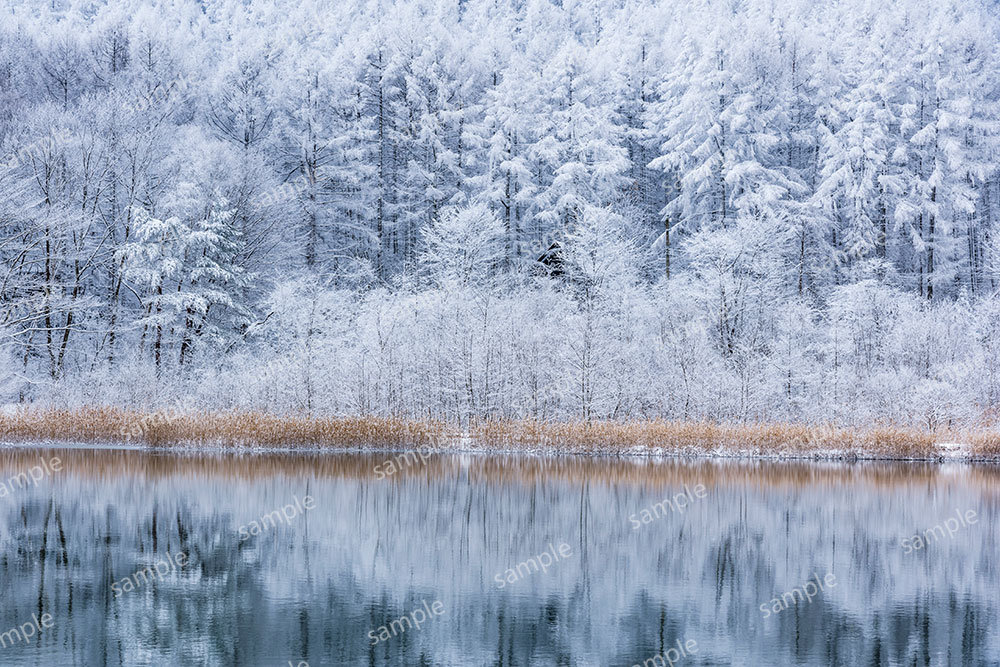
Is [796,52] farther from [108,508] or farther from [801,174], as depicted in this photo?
[108,508]

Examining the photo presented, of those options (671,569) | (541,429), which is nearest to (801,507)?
(671,569)

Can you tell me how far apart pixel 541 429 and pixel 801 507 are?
11553mm

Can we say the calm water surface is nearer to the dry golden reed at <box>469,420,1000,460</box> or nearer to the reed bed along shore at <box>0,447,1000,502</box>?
the reed bed along shore at <box>0,447,1000,502</box>

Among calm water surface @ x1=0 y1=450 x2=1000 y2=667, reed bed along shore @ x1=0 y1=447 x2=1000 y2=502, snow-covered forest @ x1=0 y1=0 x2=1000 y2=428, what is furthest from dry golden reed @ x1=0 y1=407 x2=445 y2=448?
calm water surface @ x1=0 y1=450 x2=1000 y2=667

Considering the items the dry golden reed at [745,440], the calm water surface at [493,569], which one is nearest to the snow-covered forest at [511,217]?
the dry golden reed at [745,440]

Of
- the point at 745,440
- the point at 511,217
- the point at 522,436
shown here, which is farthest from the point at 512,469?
the point at 511,217

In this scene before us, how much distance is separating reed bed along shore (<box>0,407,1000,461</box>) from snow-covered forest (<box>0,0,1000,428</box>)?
125 inches

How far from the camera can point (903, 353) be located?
3838 centimetres

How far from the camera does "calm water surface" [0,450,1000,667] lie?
1158cm

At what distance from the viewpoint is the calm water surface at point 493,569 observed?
11578mm

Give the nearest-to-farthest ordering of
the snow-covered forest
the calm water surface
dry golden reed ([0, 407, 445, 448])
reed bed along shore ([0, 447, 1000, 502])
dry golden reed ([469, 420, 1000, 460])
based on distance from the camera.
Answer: the calm water surface
reed bed along shore ([0, 447, 1000, 502])
dry golden reed ([469, 420, 1000, 460])
dry golden reed ([0, 407, 445, 448])
the snow-covered forest

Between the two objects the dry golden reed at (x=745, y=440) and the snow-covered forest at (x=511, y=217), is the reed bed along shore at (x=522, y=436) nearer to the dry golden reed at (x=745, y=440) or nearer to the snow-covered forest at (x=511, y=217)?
the dry golden reed at (x=745, y=440)

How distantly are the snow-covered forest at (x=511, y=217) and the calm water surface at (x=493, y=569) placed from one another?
10.5m

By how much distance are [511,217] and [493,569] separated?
3724cm
